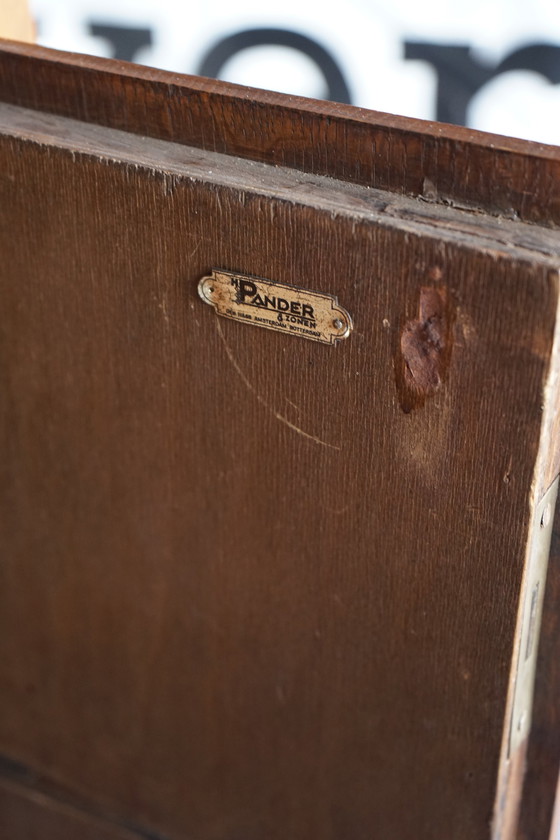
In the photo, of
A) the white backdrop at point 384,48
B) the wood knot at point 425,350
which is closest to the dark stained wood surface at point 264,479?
the wood knot at point 425,350

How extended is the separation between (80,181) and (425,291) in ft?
0.81

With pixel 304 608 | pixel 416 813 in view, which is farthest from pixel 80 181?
pixel 416 813

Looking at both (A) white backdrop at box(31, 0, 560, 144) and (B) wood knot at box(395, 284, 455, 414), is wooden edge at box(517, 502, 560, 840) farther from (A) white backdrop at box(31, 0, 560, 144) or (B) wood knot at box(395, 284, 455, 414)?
(A) white backdrop at box(31, 0, 560, 144)

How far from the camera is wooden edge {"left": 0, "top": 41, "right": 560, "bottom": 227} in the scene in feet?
1.86

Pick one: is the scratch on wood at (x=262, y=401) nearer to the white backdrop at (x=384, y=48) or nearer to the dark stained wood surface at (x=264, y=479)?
the dark stained wood surface at (x=264, y=479)

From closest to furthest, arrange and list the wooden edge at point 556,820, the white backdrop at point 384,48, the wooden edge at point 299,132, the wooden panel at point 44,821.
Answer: the wooden edge at point 299,132 → the white backdrop at point 384,48 → the wooden edge at point 556,820 → the wooden panel at point 44,821

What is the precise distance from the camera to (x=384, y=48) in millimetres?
706

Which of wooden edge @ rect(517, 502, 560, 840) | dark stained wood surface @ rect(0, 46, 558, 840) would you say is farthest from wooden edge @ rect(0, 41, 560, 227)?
wooden edge @ rect(517, 502, 560, 840)

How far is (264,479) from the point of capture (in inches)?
27.9

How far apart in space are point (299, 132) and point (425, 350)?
16 centimetres

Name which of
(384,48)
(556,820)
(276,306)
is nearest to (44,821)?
(556,820)

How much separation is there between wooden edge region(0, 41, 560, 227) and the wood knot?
0.21 feet

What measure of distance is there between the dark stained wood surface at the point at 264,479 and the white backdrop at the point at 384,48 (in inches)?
5.3

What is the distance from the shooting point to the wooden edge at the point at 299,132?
57 cm
